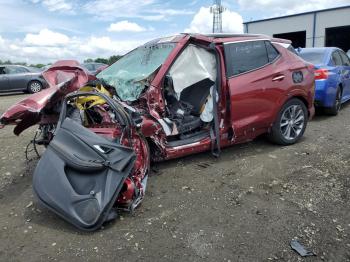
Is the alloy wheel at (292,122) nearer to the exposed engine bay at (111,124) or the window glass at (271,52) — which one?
the window glass at (271,52)

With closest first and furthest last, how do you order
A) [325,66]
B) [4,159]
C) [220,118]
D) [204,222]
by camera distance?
1. [204,222]
2. [220,118]
3. [4,159]
4. [325,66]

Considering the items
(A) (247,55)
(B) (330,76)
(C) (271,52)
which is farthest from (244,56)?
(B) (330,76)

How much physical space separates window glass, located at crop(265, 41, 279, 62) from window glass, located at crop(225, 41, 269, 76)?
0.23 ft

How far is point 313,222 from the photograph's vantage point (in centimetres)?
342

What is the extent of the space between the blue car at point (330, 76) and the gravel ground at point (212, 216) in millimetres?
2507

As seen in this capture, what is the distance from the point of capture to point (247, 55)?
5.22 metres

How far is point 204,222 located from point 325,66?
18.2 ft

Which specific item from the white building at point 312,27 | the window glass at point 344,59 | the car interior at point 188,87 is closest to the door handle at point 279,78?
the car interior at point 188,87

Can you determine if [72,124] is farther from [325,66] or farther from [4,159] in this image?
[325,66]

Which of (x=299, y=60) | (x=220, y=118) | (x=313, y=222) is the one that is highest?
(x=299, y=60)

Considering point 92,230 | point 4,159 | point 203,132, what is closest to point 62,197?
point 92,230

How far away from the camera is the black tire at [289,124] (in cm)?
556

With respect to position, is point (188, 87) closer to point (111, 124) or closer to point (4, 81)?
point (111, 124)

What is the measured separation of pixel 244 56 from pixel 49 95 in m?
2.73
